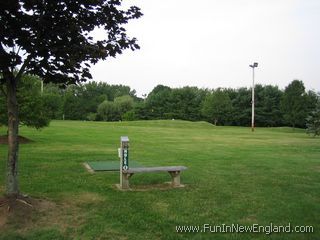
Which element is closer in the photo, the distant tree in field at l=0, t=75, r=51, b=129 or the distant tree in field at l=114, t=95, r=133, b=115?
the distant tree in field at l=0, t=75, r=51, b=129

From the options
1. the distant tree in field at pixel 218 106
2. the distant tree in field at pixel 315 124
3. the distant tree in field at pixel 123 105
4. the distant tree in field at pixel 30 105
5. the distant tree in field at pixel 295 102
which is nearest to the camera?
the distant tree in field at pixel 30 105

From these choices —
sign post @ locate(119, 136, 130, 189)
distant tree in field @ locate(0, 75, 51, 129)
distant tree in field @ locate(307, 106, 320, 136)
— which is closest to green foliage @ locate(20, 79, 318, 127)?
distant tree in field @ locate(307, 106, 320, 136)

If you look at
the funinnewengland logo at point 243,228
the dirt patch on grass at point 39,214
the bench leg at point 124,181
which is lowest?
the funinnewengland logo at point 243,228

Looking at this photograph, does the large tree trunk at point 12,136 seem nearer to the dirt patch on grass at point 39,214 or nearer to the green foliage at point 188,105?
the dirt patch on grass at point 39,214

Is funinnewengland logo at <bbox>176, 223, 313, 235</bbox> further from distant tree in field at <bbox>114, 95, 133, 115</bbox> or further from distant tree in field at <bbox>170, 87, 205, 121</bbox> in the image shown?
distant tree in field at <bbox>114, 95, 133, 115</bbox>

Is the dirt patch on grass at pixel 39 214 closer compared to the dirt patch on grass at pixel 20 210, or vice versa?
the dirt patch on grass at pixel 39 214

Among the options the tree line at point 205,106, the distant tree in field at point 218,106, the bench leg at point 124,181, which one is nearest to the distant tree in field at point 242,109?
the tree line at point 205,106

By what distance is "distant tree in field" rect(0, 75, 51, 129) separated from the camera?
20797 mm

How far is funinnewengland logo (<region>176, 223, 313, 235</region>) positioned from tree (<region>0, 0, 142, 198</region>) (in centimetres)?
310

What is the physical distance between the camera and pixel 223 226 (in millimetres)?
6695

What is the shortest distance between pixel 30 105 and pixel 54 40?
15.4 meters

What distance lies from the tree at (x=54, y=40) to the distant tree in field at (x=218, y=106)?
59.7 metres

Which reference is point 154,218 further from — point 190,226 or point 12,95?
point 12,95

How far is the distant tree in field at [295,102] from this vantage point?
52.8m
